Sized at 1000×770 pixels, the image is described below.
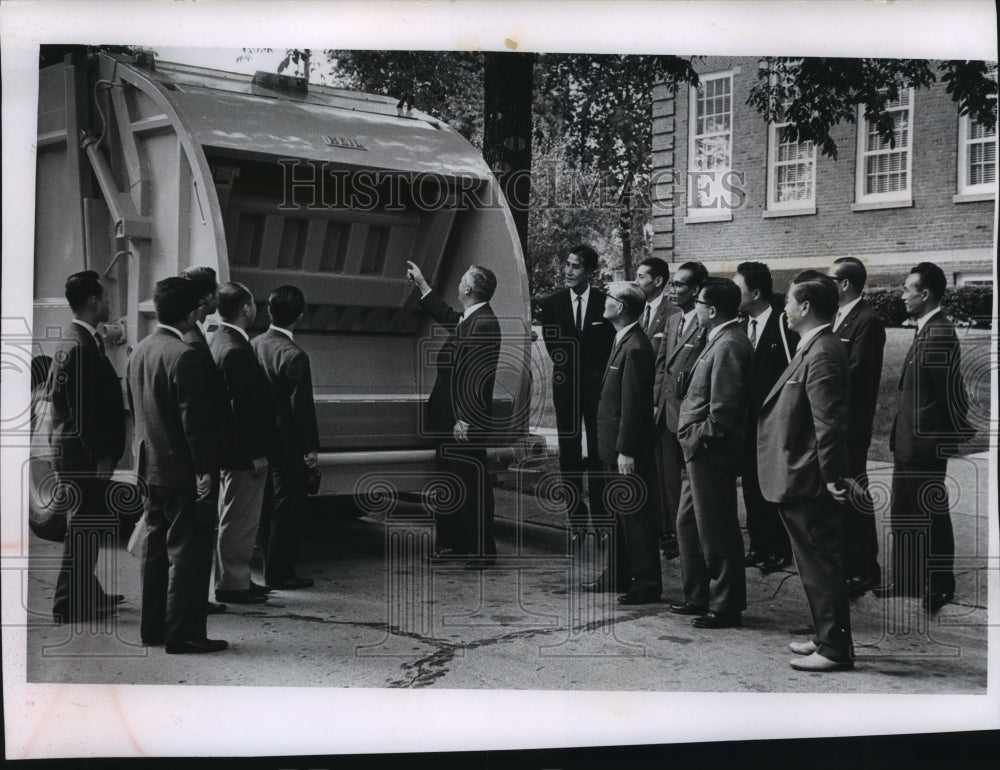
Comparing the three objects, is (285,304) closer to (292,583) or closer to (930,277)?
(292,583)

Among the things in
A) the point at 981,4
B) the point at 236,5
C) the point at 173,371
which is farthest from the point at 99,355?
the point at 981,4

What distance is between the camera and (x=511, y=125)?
5512 millimetres

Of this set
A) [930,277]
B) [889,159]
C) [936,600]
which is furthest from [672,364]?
[936,600]

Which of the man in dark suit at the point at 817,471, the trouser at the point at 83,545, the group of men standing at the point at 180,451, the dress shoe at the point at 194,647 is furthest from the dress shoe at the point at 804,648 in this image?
the trouser at the point at 83,545

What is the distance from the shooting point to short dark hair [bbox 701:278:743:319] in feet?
17.0

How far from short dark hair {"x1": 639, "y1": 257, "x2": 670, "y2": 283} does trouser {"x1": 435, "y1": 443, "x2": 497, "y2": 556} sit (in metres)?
1.09

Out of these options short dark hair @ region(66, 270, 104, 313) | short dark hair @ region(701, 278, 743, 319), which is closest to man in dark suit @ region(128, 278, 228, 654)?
short dark hair @ region(66, 270, 104, 313)

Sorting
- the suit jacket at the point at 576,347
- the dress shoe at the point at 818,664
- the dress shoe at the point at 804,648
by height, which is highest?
the suit jacket at the point at 576,347

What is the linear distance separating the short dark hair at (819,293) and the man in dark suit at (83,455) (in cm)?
290

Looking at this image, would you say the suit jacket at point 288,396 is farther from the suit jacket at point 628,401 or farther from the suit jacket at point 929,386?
the suit jacket at point 929,386

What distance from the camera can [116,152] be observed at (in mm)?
5562

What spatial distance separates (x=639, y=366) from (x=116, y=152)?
102 inches

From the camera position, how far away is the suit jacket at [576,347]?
5.40 metres

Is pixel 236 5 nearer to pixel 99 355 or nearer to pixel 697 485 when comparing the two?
pixel 99 355
